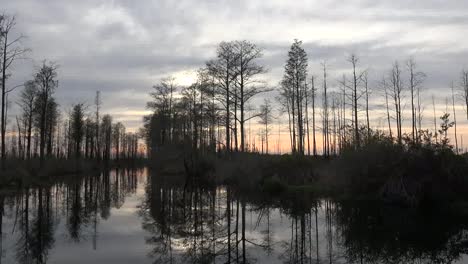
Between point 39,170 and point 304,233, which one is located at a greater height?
point 39,170

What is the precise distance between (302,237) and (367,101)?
34517 millimetres

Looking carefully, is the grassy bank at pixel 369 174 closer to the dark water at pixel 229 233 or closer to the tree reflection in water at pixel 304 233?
the tree reflection in water at pixel 304 233

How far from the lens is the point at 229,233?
15.4 m

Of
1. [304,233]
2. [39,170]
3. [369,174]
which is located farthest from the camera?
[39,170]

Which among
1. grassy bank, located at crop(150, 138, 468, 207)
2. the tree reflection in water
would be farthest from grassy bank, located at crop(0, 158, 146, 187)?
grassy bank, located at crop(150, 138, 468, 207)

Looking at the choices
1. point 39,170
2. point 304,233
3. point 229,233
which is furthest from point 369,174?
→ point 39,170

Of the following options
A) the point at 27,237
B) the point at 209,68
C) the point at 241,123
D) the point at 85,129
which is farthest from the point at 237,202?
the point at 85,129

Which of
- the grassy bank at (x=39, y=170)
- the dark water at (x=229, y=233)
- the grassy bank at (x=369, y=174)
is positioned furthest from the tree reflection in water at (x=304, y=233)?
the grassy bank at (x=39, y=170)

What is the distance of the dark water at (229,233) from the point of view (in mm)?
11758

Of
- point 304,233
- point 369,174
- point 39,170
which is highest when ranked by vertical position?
point 39,170

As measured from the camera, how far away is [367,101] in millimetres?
46531

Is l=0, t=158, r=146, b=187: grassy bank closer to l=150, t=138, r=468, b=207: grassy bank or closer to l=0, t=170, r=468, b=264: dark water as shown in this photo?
l=0, t=170, r=468, b=264: dark water

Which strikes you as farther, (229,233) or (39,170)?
(39,170)

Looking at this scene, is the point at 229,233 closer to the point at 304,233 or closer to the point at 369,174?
the point at 304,233
